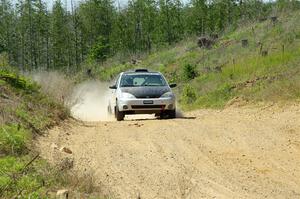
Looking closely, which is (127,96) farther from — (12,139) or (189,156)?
(12,139)

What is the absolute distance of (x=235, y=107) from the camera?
1745 cm

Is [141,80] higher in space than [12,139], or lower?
higher

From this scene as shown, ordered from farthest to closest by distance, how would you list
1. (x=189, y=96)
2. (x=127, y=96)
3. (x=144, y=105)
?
(x=189, y=96) < (x=127, y=96) < (x=144, y=105)

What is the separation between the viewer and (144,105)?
1535cm

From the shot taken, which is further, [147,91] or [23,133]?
[147,91]

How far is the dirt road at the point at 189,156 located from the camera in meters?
6.82

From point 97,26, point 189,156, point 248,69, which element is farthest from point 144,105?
point 97,26

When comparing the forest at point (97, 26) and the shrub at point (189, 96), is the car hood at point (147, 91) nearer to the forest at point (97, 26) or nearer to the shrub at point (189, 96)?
the shrub at point (189, 96)

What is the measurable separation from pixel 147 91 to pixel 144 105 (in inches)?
20.0

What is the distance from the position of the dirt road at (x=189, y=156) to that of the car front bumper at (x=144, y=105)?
2.35 meters

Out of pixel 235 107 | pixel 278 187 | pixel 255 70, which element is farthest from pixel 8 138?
pixel 255 70

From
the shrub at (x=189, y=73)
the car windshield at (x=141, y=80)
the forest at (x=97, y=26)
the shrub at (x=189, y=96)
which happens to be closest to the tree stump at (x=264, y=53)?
the shrub at (x=189, y=96)

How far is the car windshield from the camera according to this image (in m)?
16.4

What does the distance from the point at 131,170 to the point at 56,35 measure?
67549 millimetres
